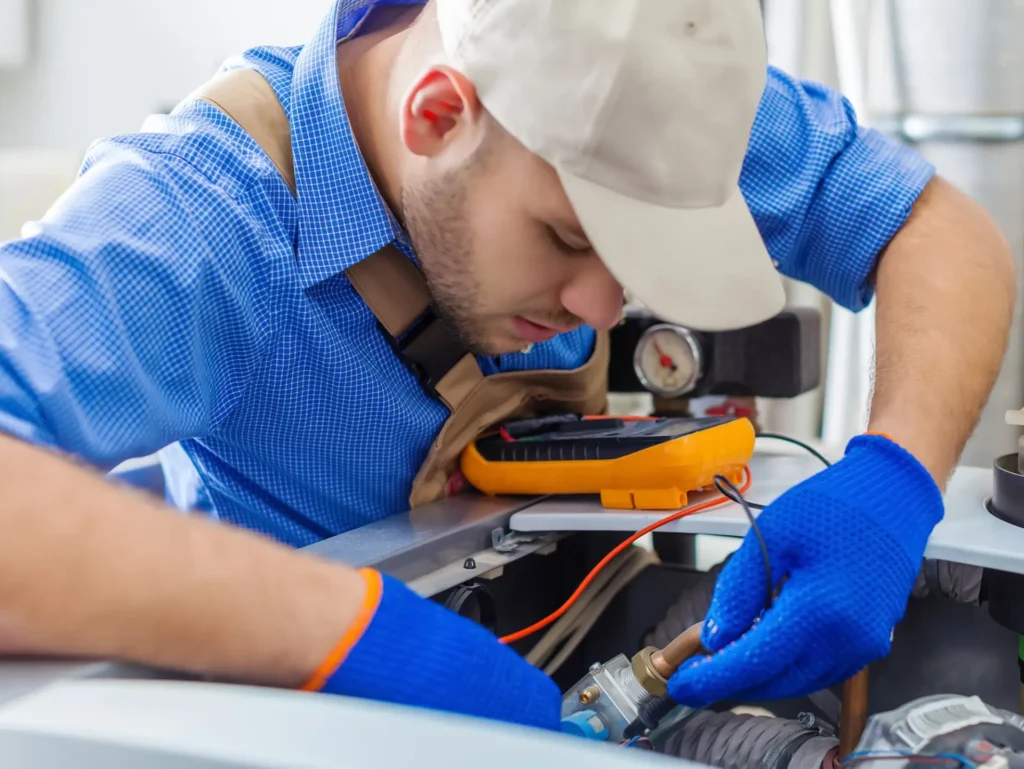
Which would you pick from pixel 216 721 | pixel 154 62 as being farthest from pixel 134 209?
pixel 154 62

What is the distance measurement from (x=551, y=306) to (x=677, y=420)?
0.58 ft

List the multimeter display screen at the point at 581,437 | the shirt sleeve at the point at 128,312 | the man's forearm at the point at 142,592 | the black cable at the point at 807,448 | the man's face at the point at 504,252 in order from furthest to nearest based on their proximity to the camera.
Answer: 1. the black cable at the point at 807,448
2. the multimeter display screen at the point at 581,437
3. the man's face at the point at 504,252
4. the shirt sleeve at the point at 128,312
5. the man's forearm at the point at 142,592

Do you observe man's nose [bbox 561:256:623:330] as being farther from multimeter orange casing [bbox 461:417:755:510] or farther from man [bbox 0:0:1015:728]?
multimeter orange casing [bbox 461:417:755:510]

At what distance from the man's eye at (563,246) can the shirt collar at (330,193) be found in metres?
0.15

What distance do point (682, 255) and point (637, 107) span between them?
0.38 ft

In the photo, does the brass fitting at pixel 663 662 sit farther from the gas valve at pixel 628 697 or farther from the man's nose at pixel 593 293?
the man's nose at pixel 593 293

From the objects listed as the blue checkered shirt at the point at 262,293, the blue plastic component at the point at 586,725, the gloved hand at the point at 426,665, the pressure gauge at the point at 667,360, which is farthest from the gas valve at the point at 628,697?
the pressure gauge at the point at 667,360

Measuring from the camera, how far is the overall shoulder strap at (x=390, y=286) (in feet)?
2.67

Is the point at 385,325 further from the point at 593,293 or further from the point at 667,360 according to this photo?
the point at 667,360

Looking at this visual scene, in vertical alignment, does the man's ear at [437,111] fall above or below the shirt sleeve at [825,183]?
above

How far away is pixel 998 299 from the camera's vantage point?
0.96 m

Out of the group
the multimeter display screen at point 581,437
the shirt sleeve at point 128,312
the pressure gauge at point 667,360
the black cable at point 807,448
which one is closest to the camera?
the shirt sleeve at point 128,312

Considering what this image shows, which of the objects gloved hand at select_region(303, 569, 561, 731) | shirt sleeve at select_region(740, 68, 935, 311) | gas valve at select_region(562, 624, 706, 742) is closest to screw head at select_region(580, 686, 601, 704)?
gas valve at select_region(562, 624, 706, 742)

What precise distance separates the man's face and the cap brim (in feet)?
0.12
